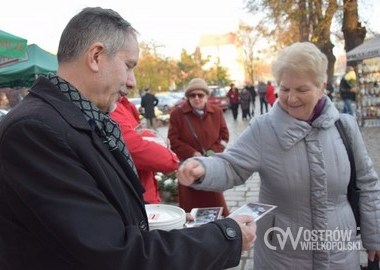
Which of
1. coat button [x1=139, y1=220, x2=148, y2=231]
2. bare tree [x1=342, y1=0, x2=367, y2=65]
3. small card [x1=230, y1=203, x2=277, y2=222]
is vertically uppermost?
bare tree [x1=342, y1=0, x2=367, y2=65]

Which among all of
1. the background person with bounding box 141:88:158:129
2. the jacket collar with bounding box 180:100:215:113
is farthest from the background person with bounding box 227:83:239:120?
the jacket collar with bounding box 180:100:215:113

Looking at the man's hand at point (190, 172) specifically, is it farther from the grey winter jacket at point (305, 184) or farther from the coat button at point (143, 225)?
the coat button at point (143, 225)

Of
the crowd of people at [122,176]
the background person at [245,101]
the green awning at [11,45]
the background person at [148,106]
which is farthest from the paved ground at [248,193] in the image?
the background person at [148,106]

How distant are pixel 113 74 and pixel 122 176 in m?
0.38

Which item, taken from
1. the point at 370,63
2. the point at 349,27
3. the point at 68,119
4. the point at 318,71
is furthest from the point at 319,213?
the point at 349,27

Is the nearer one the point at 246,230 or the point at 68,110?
the point at 68,110

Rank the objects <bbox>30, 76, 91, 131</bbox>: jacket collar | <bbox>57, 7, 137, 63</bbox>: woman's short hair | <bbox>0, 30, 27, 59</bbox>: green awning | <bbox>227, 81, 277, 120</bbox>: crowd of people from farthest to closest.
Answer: <bbox>227, 81, 277, 120</bbox>: crowd of people, <bbox>0, 30, 27, 59</bbox>: green awning, <bbox>57, 7, 137, 63</bbox>: woman's short hair, <bbox>30, 76, 91, 131</bbox>: jacket collar

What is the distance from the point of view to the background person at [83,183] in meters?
1.24

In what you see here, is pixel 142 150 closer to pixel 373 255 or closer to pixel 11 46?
pixel 373 255

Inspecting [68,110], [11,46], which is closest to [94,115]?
[68,110]

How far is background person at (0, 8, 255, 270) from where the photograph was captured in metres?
1.24

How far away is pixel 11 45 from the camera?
235 inches

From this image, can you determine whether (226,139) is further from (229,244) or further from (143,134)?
(229,244)
